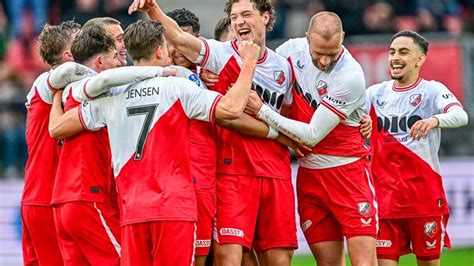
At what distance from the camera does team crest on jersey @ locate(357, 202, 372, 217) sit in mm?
9258

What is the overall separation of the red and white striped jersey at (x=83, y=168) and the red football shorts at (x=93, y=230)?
79 millimetres

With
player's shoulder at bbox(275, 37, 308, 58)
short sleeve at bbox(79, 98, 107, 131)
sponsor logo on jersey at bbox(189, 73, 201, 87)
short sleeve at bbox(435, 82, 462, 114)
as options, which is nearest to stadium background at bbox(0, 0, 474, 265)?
short sleeve at bbox(435, 82, 462, 114)

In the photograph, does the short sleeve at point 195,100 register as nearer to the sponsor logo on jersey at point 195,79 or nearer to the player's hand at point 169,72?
the player's hand at point 169,72

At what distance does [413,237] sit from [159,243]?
132 inches

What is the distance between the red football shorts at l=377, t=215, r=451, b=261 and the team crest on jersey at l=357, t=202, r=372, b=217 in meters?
1.12

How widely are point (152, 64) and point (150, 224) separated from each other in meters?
1.27

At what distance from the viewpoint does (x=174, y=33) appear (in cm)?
873

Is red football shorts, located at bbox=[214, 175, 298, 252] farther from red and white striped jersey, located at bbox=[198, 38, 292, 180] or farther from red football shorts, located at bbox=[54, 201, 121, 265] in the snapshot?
red football shorts, located at bbox=[54, 201, 121, 265]

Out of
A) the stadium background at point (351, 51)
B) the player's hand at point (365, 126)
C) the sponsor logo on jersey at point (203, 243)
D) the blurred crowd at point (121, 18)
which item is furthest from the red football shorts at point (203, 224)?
the blurred crowd at point (121, 18)

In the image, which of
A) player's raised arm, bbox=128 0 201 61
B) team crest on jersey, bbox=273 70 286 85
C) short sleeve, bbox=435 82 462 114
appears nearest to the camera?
player's raised arm, bbox=128 0 201 61

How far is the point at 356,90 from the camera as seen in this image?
358 inches

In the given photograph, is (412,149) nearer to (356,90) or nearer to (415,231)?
(415,231)

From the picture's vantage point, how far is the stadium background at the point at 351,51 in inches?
634

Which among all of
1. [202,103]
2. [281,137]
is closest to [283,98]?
[281,137]
